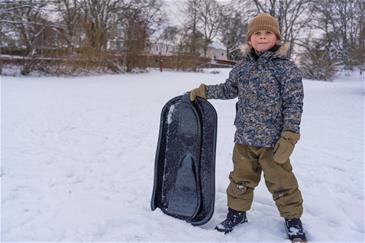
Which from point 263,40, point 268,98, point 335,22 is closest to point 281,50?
A: point 263,40

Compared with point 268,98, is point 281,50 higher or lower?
higher

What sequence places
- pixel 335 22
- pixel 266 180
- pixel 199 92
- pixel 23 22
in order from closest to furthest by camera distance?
pixel 266 180 < pixel 199 92 < pixel 23 22 < pixel 335 22

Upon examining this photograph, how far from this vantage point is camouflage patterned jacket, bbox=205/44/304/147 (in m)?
2.41

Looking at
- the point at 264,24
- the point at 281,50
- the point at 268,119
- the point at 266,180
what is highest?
the point at 264,24

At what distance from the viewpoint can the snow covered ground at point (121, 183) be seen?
261 centimetres

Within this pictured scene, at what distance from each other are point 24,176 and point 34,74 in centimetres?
1465

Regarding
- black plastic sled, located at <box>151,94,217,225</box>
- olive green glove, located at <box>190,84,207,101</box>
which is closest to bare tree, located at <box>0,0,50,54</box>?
black plastic sled, located at <box>151,94,217,225</box>

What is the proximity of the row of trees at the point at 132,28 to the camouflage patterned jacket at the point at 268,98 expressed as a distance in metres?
2.22

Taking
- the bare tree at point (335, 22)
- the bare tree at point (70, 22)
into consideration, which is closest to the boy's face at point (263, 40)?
the bare tree at point (70, 22)

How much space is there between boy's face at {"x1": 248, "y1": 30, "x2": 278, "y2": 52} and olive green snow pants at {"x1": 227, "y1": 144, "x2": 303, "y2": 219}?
2.31 ft

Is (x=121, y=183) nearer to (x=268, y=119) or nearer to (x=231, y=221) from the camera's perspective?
(x=231, y=221)

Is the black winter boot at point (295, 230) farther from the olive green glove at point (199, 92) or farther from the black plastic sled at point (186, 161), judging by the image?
the olive green glove at point (199, 92)

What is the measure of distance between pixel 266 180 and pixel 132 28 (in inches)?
828

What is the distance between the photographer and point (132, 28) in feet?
73.5
